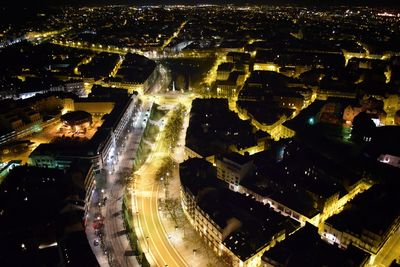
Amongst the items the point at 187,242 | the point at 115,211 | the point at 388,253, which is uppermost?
the point at 115,211

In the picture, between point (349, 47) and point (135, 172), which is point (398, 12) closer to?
point (349, 47)

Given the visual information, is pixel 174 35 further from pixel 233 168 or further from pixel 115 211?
pixel 115 211

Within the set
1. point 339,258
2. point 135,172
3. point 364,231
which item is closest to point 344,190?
point 364,231

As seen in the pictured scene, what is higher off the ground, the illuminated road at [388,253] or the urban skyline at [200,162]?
the urban skyline at [200,162]

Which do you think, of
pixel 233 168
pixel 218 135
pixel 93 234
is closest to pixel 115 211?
pixel 93 234

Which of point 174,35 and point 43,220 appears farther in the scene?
point 174,35

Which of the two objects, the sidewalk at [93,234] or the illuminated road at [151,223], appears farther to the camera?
the illuminated road at [151,223]

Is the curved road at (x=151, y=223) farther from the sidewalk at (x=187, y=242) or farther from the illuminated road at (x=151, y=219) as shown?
the sidewalk at (x=187, y=242)

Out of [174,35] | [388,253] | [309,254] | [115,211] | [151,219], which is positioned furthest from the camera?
[174,35]

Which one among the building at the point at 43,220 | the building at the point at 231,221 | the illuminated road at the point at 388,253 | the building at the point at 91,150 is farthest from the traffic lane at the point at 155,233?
the illuminated road at the point at 388,253

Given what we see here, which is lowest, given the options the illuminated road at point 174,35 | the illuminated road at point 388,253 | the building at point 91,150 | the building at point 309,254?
the illuminated road at point 388,253

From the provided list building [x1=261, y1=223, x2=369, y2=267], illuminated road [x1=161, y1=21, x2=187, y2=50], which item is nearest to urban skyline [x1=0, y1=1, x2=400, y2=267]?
building [x1=261, y1=223, x2=369, y2=267]

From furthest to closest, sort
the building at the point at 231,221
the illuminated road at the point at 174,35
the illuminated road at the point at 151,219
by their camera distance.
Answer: the illuminated road at the point at 174,35 → the illuminated road at the point at 151,219 → the building at the point at 231,221
